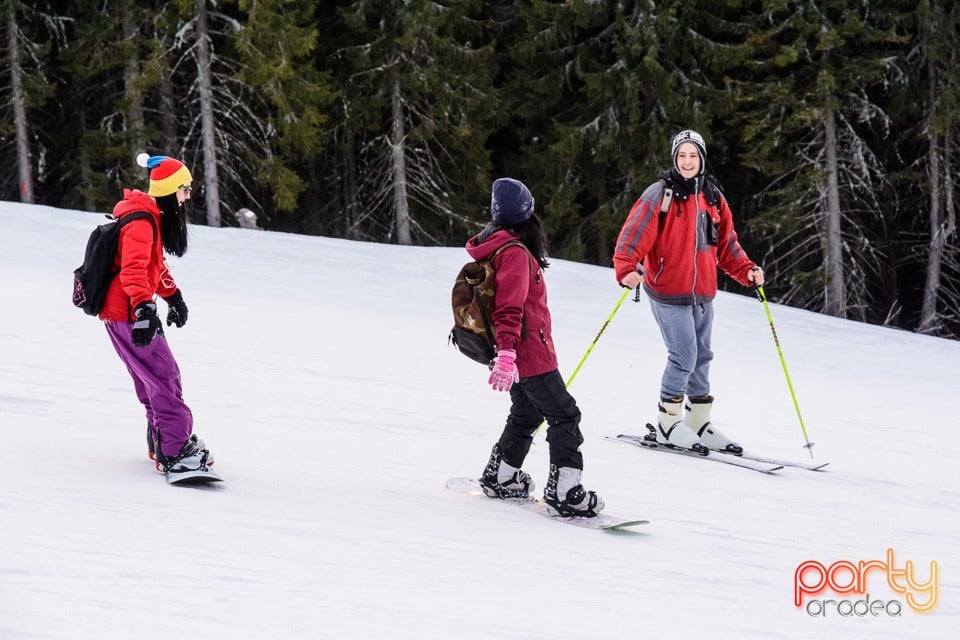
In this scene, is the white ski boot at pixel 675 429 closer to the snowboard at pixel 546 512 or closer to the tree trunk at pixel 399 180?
the snowboard at pixel 546 512

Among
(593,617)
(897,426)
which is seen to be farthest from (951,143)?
(593,617)

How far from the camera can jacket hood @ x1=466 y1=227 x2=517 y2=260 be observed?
4973 mm

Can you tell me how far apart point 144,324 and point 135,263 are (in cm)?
31

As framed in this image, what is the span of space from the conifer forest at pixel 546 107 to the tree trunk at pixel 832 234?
0.04 metres

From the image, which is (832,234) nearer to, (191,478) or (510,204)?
(510,204)

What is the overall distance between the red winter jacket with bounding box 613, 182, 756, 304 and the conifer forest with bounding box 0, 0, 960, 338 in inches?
565

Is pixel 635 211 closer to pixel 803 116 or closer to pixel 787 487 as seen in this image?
pixel 787 487

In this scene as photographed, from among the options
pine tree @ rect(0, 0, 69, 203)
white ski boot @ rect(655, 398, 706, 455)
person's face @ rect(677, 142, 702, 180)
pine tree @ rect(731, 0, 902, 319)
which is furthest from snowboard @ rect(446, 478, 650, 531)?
pine tree @ rect(0, 0, 69, 203)

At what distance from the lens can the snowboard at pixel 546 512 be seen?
16.9ft

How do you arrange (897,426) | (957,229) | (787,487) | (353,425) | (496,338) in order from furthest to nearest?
1. (957,229)
2. (897,426)
3. (353,425)
4. (787,487)
5. (496,338)

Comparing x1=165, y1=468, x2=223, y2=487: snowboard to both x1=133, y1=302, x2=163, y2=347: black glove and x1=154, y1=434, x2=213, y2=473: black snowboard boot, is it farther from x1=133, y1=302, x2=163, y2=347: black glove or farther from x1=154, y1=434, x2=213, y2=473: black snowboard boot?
x1=133, y1=302, x2=163, y2=347: black glove

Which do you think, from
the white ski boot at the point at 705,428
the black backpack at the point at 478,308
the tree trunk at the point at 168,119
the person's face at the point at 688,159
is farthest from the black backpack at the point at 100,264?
the tree trunk at the point at 168,119

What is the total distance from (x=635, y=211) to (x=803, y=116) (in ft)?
48.7

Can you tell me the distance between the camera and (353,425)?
7.39 meters
